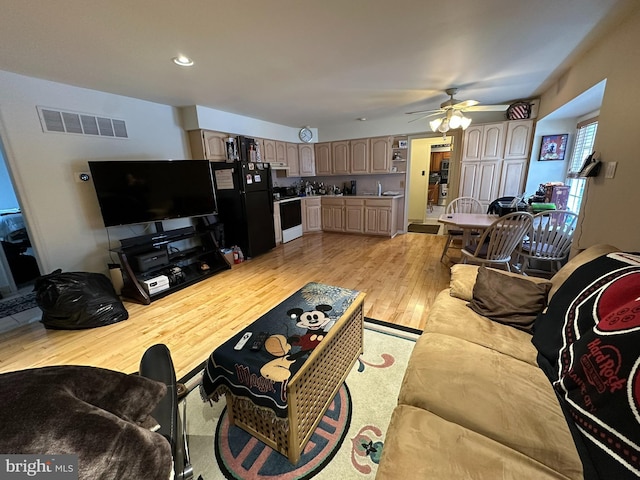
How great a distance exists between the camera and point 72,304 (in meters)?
2.31

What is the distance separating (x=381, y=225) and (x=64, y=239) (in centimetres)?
481

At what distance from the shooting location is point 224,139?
13.1ft

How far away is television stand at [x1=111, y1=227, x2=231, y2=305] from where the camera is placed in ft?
9.20

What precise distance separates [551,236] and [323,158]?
437 cm

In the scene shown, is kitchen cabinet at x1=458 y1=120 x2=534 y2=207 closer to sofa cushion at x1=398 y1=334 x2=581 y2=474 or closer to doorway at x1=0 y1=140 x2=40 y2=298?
sofa cushion at x1=398 y1=334 x2=581 y2=474

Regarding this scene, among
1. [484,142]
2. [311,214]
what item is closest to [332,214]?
[311,214]

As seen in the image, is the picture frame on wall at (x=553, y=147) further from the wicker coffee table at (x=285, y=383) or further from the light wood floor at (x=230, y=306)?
the wicker coffee table at (x=285, y=383)

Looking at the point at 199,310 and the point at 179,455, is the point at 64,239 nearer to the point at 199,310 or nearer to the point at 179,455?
the point at 199,310

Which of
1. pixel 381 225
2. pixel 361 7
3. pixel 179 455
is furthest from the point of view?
pixel 381 225

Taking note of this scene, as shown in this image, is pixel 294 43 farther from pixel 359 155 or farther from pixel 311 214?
pixel 311 214

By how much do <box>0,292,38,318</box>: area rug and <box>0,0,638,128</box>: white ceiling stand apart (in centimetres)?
236

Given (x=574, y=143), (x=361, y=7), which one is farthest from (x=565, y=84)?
(x=361, y=7)

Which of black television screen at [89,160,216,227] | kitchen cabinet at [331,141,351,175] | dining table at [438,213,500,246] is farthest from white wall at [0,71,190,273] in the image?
dining table at [438,213,500,246]

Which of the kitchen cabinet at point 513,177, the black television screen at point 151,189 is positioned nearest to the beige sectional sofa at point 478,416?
the black television screen at point 151,189
